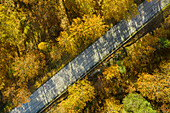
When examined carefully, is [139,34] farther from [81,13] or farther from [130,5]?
[81,13]

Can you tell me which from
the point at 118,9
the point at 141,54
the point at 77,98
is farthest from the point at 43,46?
the point at 141,54

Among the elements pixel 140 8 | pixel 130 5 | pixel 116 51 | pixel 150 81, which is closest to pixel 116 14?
pixel 130 5

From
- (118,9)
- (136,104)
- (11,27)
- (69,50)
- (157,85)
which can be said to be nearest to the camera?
(157,85)

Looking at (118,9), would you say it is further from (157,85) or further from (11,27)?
(11,27)

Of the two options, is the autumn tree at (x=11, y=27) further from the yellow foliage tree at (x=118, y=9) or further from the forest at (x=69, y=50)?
the yellow foliage tree at (x=118, y=9)

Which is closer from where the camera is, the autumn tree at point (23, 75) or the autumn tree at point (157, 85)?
the autumn tree at point (157, 85)

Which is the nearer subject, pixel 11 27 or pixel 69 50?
pixel 11 27

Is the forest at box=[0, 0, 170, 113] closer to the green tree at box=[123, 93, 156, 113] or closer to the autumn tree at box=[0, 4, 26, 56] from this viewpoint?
the autumn tree at box=[0, 4, 26, 56]

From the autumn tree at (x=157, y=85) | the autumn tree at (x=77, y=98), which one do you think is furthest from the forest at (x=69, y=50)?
the autumn tree at (x=157, y=85)
